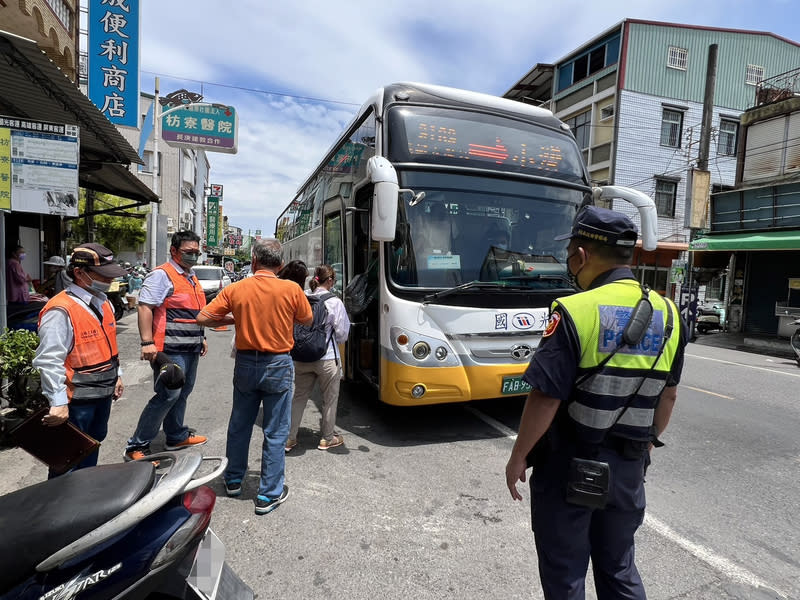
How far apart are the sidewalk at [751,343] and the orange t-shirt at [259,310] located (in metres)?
14.2

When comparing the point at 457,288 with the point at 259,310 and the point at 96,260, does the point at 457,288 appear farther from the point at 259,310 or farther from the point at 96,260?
the point at 96,260

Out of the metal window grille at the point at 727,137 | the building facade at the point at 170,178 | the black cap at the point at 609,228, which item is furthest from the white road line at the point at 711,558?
the metal window grille at the point at 727,137

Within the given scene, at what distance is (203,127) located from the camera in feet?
65.6

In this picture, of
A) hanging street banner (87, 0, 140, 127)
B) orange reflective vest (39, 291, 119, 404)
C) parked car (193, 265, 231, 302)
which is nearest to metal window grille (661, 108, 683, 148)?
parked car (193, 265, 231, 302)

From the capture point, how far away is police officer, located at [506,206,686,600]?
5.56 feet

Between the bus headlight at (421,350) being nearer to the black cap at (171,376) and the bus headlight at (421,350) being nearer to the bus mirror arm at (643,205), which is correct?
the black cap at (171,376)

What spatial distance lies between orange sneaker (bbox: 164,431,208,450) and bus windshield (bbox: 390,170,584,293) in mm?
2436

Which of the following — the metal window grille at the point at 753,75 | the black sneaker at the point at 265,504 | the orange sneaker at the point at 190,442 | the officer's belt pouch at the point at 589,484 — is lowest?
the orange sneaker at the point at 190,442

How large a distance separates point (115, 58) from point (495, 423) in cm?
1152

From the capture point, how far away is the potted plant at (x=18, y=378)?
4133mm

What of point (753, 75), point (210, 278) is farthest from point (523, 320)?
point (753, 75)

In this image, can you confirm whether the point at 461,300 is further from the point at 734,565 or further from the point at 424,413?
the point at 734,565

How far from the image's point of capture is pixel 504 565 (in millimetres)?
2732

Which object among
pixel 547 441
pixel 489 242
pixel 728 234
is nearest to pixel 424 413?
pixel 489 242
